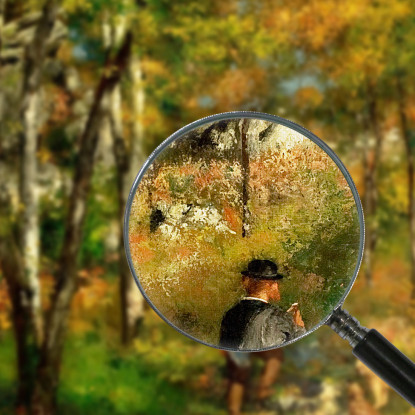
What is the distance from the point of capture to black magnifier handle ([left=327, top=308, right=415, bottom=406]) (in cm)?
44

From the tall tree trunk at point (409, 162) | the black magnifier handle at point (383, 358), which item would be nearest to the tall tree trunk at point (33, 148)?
the tall tree trunk at point (409, 162)

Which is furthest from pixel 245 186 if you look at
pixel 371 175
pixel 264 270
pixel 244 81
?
pixel 371 175

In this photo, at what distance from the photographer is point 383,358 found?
450mm

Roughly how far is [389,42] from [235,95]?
0.82m

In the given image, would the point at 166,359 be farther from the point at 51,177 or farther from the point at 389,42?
the point at 389,42

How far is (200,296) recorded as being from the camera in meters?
0.65

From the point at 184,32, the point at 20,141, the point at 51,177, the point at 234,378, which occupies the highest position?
the point at 184,32

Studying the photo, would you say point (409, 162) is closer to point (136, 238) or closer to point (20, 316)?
point (20, 316)

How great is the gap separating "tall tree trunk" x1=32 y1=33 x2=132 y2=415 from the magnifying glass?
2.36m

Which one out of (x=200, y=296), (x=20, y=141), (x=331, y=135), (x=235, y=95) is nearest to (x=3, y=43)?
(x=20, y=141)

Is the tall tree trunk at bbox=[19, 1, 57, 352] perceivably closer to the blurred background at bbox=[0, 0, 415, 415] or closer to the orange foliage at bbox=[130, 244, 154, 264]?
the blurred background at bbox=[0, 0, 415, 415]

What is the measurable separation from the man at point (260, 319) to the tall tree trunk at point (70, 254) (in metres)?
2.43

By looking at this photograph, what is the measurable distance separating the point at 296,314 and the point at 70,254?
8.11 feet

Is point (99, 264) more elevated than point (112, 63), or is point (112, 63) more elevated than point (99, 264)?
point (112, 63)
